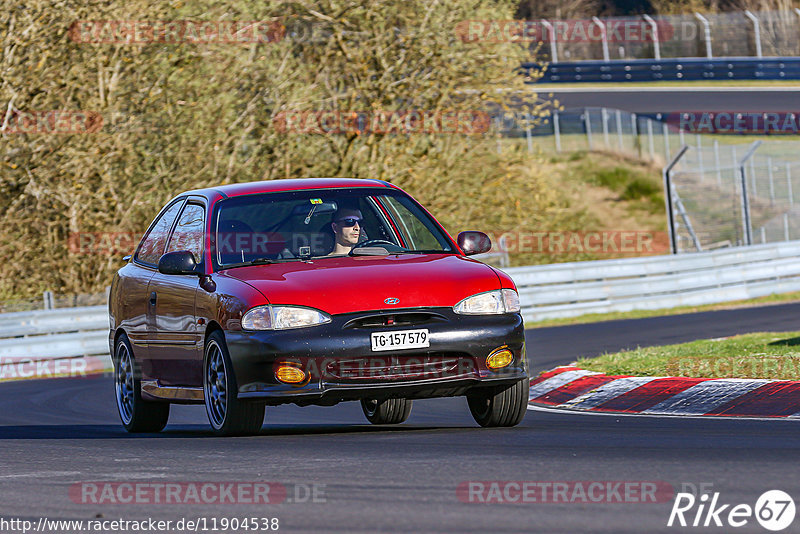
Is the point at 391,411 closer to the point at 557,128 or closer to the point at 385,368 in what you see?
the point at 385,368

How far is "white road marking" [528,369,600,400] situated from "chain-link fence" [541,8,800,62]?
132 ft

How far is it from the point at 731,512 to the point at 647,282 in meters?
18.0

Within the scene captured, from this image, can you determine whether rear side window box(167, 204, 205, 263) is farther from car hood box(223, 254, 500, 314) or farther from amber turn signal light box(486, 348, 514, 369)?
amber turn signal light box(486, 348, 514, 369)

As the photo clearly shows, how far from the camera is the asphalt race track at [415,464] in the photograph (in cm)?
550

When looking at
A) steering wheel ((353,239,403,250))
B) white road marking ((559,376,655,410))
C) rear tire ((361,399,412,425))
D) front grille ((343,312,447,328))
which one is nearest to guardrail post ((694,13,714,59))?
white road marking ((559,376,655,410))

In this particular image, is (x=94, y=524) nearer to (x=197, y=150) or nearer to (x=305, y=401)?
(x=305, y=401)

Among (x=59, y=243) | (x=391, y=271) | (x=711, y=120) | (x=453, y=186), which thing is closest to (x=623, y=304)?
(x=453, y=186)

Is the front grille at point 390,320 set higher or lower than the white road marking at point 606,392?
higher

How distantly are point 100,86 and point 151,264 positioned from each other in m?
13.4

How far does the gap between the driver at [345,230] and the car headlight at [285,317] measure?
1069 mm

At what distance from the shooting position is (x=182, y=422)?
38.5 ft

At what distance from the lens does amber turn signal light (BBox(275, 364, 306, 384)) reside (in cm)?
808

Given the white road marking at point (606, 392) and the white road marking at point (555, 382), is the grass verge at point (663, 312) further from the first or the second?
the white road marking at point (606, 392)
